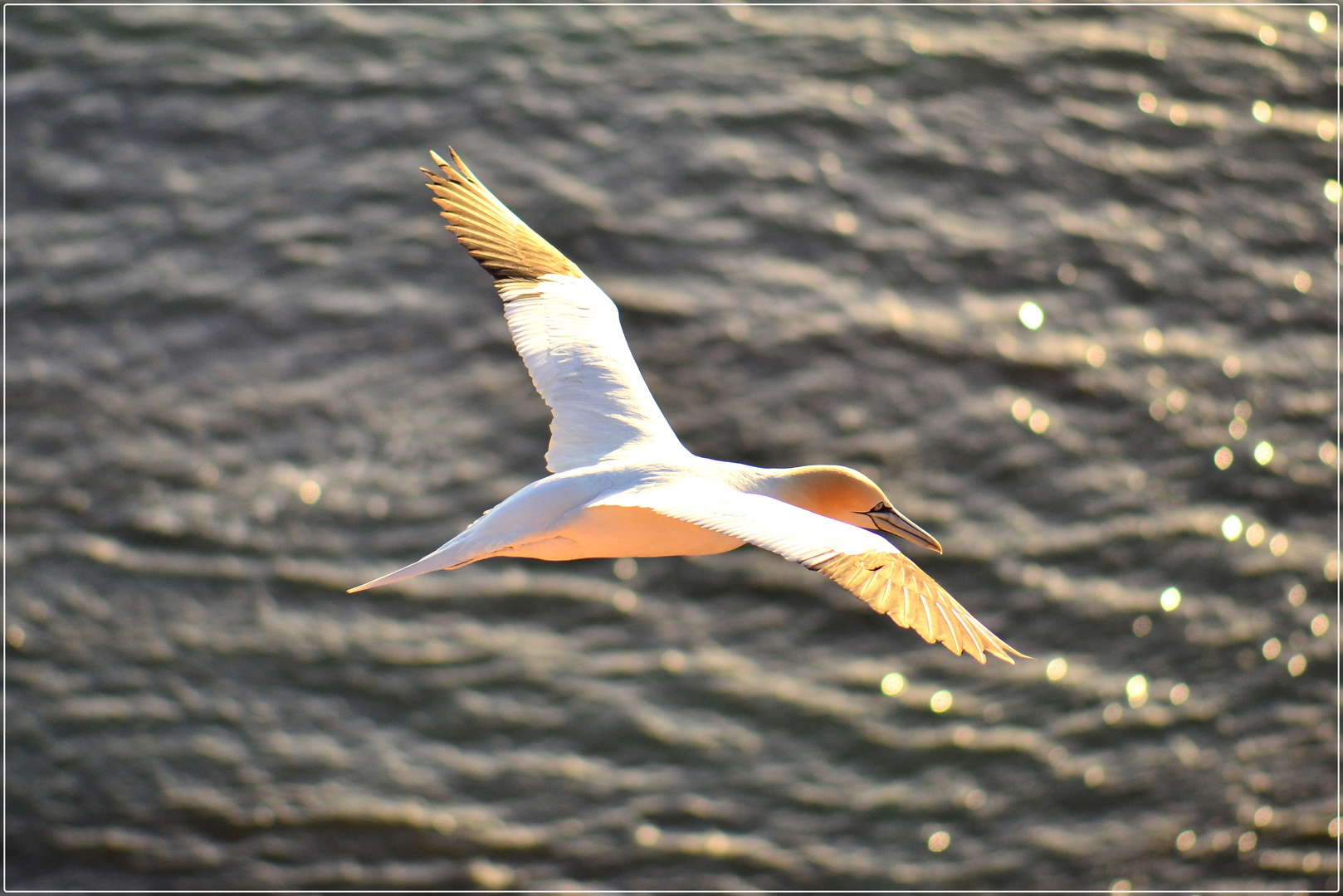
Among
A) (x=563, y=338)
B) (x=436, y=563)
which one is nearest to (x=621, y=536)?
(x=436, y=563)

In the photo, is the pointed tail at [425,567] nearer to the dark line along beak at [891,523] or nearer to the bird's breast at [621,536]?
the bird's breast at [621,536]

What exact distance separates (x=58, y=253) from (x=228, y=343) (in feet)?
6.84

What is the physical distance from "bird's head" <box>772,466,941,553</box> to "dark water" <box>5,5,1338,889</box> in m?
6.06

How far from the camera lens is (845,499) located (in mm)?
6629

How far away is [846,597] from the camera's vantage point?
1331 cm

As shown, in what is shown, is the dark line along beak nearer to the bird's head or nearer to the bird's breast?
the bird's head

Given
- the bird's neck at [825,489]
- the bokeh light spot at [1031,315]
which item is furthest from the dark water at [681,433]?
the bird's neck at [825,489]

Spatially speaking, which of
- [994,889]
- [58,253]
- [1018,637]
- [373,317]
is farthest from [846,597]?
[58,253]

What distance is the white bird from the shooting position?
514 cm

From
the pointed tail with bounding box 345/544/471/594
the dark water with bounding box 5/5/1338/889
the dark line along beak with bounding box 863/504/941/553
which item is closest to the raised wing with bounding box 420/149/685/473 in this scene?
A: the dark line along beak with bounding box 863/504/941/553

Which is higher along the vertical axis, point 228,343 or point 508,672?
point 228,343

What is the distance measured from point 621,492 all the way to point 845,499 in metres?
1.28

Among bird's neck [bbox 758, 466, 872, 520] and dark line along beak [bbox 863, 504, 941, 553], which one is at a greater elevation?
bird's neck [bbox 758, 466, 872, 520]

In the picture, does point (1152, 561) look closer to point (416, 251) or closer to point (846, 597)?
point (846, 597)
